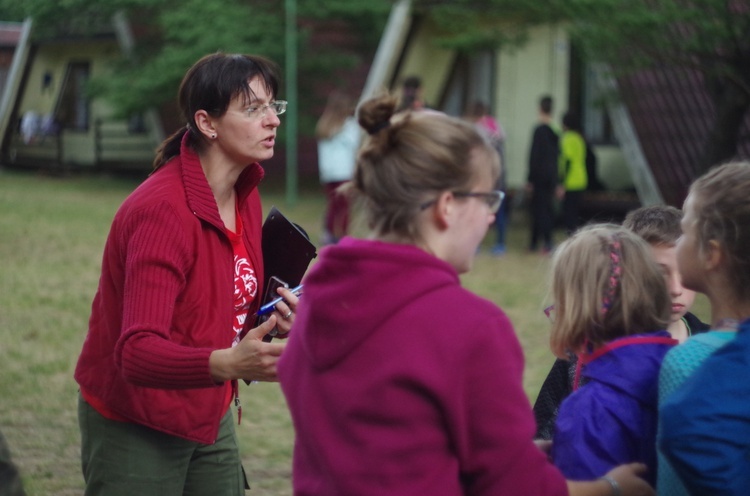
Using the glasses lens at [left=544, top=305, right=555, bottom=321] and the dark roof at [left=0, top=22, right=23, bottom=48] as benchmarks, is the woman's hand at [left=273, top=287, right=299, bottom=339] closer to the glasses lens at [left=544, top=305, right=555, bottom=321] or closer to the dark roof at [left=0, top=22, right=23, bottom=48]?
the glasses lens at [left=544, top=305, right=555, bottom=321]

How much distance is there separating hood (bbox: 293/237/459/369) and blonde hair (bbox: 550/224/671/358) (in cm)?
46

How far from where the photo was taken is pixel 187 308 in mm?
3104

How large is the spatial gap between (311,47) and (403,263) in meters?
23.1

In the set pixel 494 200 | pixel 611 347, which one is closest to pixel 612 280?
pixel 611 347

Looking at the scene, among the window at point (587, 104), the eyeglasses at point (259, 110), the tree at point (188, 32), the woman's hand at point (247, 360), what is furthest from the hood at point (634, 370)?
the tree at point (188, 32)

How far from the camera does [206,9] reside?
22203mm

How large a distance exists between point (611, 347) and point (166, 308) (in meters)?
1.21

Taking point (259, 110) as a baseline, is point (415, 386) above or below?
below

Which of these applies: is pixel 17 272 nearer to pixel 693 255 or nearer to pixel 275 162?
pixel 693 255

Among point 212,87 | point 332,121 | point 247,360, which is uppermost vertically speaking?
point 212,87

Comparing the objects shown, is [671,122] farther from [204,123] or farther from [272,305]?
[272,305]

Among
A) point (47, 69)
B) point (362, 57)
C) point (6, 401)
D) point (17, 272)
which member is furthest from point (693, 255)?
point (47, 69)

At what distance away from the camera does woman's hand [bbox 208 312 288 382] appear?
2.83m

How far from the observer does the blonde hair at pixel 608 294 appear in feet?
8.11
